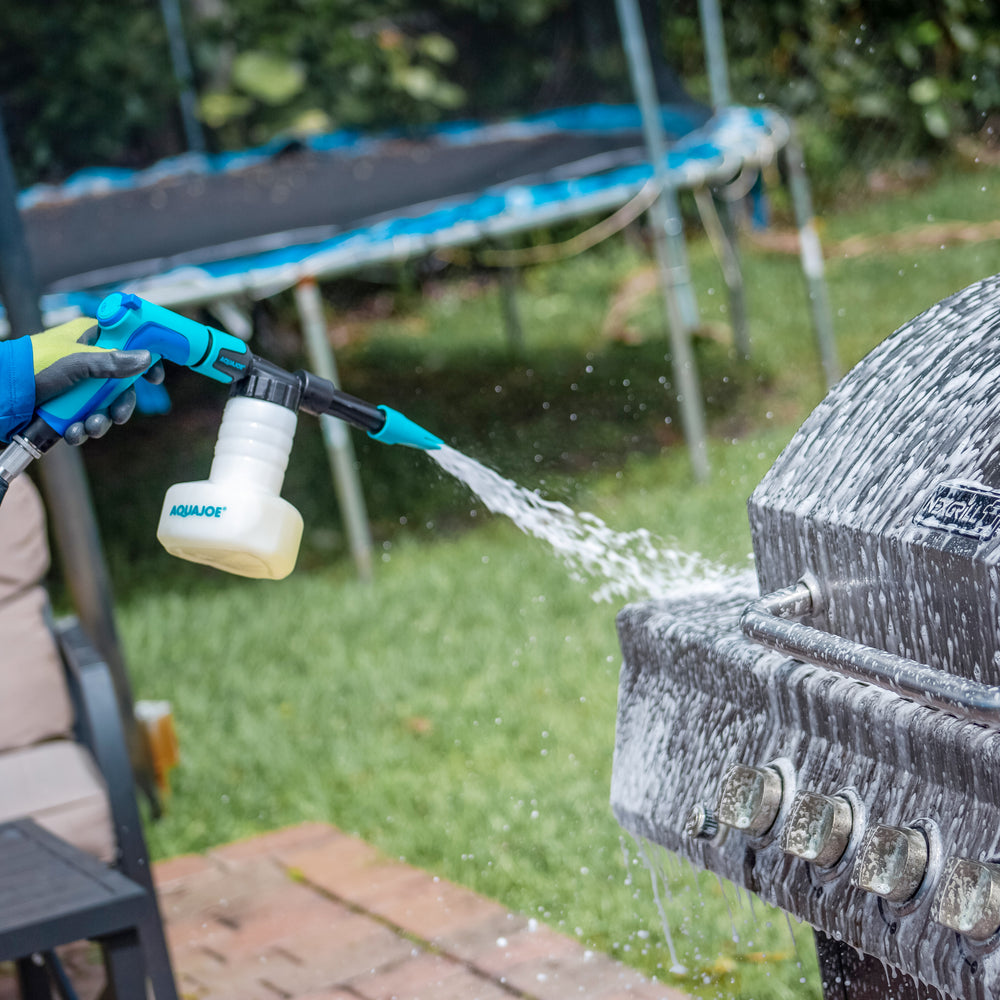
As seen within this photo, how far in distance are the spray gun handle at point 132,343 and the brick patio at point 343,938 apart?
1407mm

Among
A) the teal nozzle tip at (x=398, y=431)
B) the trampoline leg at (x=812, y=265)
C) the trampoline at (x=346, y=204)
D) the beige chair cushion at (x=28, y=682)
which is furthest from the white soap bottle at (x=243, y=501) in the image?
the trampoline leg at (x=812, y=265)

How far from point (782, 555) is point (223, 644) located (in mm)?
3435

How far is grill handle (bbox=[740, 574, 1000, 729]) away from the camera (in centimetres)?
95

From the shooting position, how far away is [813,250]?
5.80m

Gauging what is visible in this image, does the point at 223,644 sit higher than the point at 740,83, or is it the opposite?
the point at 740,83

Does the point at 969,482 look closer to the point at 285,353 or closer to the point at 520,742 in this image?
the point at 520,742

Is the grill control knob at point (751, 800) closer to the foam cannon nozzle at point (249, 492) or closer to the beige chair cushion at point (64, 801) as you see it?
the foam cannon nozzle at point (249, 492)

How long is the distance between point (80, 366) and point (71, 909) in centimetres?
99

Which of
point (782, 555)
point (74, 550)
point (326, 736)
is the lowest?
point (326, 736)

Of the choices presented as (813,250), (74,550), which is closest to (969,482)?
(74,550)

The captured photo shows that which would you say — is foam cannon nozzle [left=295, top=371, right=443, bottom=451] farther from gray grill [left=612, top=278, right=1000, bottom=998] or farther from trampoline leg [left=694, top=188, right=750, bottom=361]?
trampoline leg [left=694, top=188, right=750, bottom=361]

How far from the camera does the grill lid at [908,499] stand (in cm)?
104

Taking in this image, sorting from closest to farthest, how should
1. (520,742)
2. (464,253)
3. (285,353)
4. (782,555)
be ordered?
(782,555), (520,742), (285,353), (464,253)

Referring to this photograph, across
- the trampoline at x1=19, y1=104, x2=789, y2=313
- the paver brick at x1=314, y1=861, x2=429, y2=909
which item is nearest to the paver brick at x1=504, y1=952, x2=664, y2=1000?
the paver brick at x1=314, y1=861, x2=429, y2=909
